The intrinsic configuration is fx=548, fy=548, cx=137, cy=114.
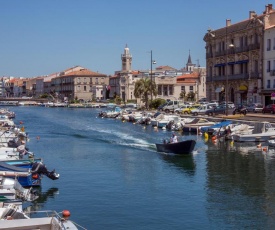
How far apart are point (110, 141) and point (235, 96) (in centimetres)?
3871

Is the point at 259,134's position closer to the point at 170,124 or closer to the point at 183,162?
the point at 183,162

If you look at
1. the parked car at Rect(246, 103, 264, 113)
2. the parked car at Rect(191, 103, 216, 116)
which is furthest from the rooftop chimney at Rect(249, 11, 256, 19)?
the parked car at Rect(246, 103, 264, 113)

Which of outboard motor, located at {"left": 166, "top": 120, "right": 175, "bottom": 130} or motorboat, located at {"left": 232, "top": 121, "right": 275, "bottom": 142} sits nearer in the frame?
motorboat, located at {"left": 232, "top": 121, "right": 275, "bottom": 142}

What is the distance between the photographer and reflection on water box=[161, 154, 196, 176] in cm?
Result: 3480

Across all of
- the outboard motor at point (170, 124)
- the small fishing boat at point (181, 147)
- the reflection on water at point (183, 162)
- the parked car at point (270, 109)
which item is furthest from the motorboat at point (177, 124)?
the reflection on water at point (183, 162)

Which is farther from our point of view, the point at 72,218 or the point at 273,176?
the point at 273,176

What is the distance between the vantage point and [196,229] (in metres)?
21.2

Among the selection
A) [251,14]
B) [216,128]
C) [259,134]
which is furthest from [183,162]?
[251,14]

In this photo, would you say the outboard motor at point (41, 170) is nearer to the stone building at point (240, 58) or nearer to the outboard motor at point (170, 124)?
the outboard motor at point (170, 124)

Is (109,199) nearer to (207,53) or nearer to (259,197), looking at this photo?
(259,197)

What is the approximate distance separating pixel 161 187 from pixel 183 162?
915cm

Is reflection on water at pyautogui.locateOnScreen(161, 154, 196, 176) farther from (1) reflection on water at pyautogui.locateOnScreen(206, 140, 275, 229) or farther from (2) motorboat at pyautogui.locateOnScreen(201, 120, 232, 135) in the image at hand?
(2) motorboat at pyautogui.locateOnScreen(201, 120, 232, 135)

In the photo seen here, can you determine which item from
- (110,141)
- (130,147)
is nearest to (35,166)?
(130,147)

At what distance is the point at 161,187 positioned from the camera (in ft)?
94.7
